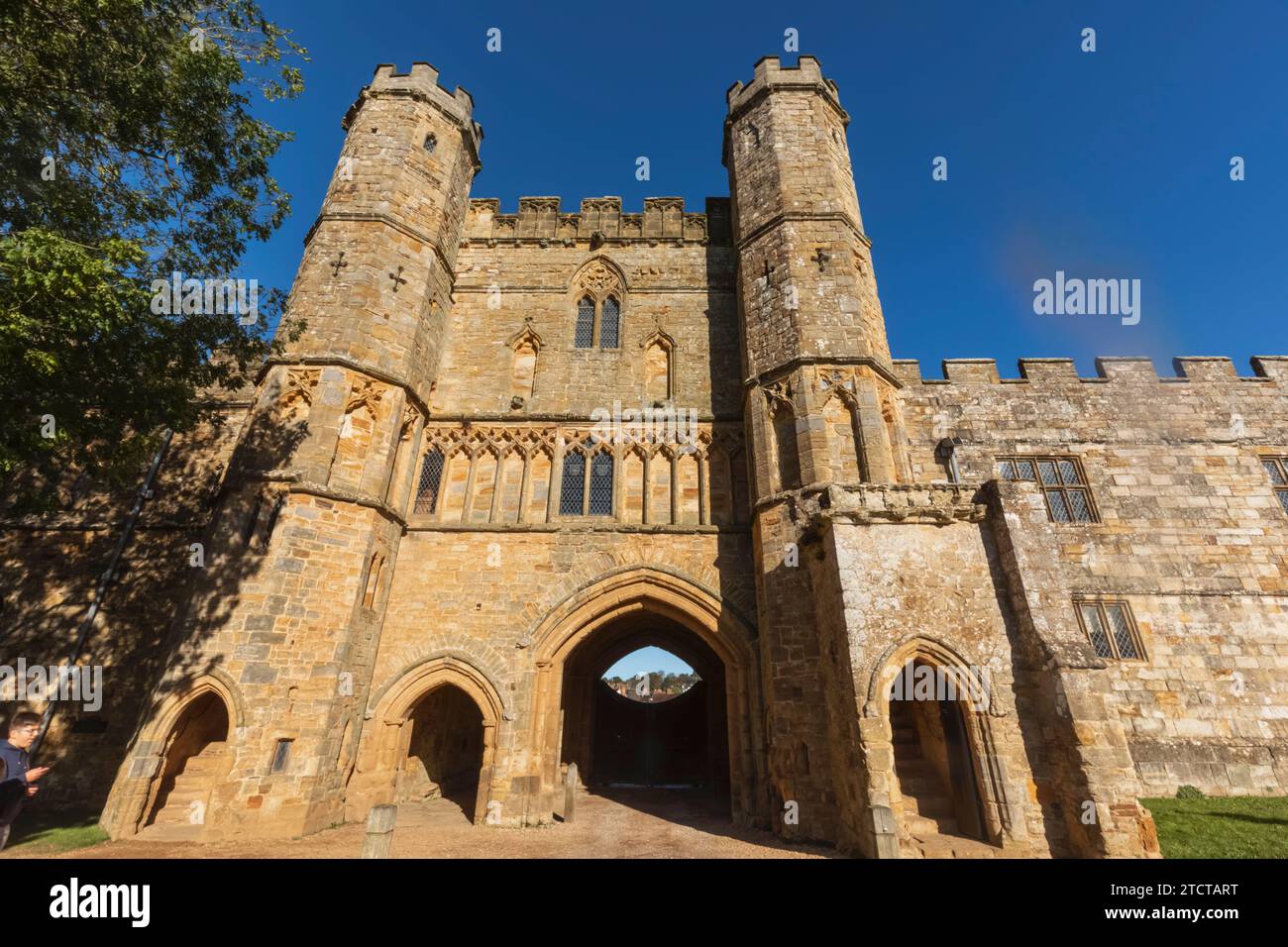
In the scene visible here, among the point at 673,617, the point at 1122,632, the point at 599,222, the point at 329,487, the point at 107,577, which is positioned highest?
the point at 599,222

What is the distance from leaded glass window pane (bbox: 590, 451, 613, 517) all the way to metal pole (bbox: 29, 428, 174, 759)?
26.6ft

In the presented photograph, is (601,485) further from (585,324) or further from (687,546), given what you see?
(585,324)

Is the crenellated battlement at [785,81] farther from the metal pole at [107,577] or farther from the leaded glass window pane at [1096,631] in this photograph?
the metal pole at [107,577]

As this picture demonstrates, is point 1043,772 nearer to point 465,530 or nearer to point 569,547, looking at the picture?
point 569,547

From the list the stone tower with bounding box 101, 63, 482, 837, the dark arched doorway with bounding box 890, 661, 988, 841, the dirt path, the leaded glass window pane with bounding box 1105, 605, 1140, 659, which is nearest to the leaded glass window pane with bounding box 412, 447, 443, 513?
the stone tower with bounding box 101, 63, 482, 837

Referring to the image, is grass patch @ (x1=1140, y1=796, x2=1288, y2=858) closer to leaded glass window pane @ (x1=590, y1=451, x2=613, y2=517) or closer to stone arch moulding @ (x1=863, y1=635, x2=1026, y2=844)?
stone arch moulding @ (x1=863, y1=635, x2=1026, y2=844)

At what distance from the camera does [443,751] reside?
1222cm

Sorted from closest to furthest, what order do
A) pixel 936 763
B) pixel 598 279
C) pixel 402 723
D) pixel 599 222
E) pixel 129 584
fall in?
pixel 936 763, pixel 402 723, pixel 129 584, pixel 598 279, pixel 599 222

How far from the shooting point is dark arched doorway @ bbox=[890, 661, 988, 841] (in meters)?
6.94

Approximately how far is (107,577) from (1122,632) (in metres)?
20.5

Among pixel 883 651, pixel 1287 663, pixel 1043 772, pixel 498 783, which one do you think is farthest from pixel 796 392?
pixel 1287 663

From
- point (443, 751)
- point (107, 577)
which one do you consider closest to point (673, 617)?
point (443, 751)

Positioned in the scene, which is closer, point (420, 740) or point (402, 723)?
point (402, 723)
